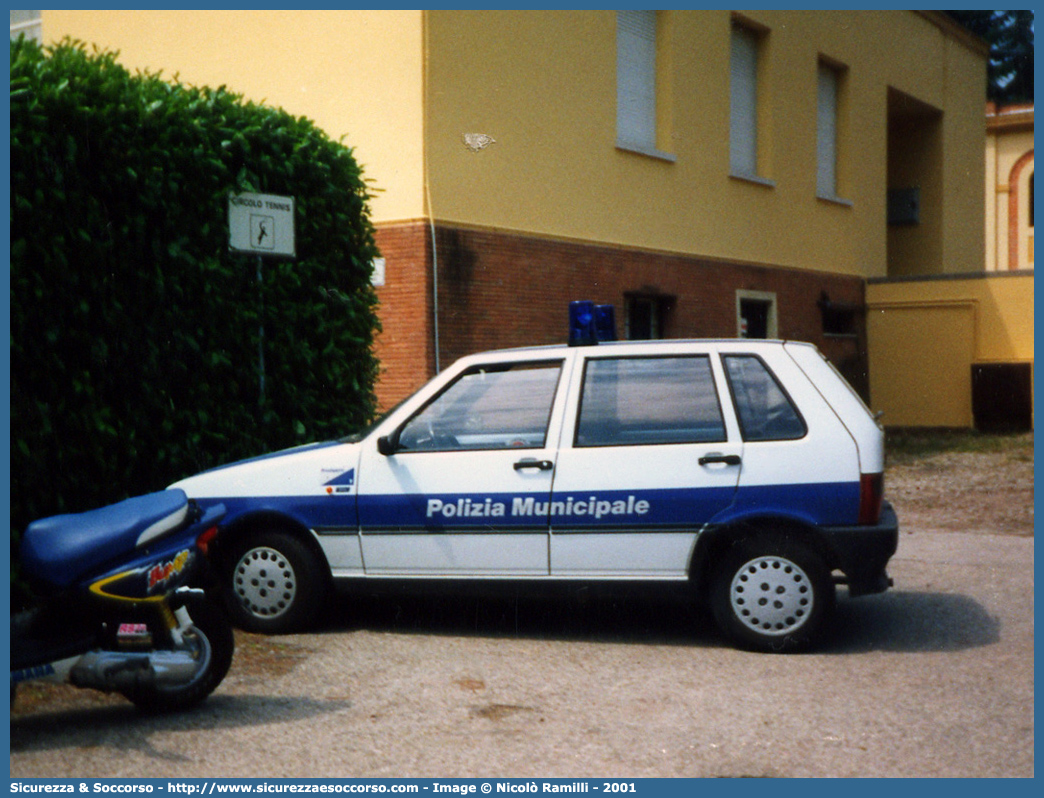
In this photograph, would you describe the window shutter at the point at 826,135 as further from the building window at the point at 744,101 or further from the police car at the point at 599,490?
the police car at the point at 599,490

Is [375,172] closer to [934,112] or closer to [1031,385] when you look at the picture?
[1031,385]

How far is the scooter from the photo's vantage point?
4.81m

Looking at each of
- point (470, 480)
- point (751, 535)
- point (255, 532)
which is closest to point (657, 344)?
point (751, 535)

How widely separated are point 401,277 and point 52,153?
224 inches

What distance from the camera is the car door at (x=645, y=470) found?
6355mm

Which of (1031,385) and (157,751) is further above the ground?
(1031,385)

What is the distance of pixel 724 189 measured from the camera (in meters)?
17.3

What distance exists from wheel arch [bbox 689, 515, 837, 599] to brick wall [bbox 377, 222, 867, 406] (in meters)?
6.56

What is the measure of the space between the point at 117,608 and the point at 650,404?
119 inches

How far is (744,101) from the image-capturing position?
A: 58.7ft

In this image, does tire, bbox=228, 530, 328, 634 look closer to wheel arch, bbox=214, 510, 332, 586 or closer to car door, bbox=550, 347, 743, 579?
wheel arch, bbox=214, 510, 332, 586

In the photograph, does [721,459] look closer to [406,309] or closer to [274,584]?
[274,584]

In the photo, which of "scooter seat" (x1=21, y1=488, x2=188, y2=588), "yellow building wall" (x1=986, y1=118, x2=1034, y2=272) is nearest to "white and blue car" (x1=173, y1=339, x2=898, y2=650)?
"scooter seat" (x1=21, y1=488, x2=188, y2=588)

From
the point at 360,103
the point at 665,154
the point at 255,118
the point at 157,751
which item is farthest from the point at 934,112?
the point at 157,751
